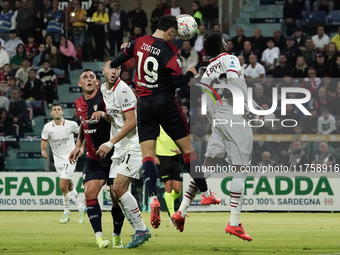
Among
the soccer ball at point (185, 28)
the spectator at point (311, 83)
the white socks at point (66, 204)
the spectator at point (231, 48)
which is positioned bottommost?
the white socks at point (66, 204)

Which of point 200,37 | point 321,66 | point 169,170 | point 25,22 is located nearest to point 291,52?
point 321,66

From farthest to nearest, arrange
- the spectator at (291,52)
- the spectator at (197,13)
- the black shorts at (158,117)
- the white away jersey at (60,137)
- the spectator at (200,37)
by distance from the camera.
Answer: the spectator at (197,13)
the spectator at (200,37)
the spectator at (291,52)
the white away jersey at (60,137)
the black shorts at (158,117)

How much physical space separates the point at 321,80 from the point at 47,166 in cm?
839

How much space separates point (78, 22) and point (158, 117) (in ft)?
48.4

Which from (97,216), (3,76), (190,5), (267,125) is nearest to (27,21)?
(3,76)

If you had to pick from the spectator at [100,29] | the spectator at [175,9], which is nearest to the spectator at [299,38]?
the spectator at [175,9]

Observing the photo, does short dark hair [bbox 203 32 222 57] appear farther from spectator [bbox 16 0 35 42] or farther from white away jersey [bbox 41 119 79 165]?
spectator [bbox 16 0 35 42]

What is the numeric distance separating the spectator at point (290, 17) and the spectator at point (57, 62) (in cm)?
790

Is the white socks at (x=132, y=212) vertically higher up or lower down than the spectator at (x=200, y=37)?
lower down

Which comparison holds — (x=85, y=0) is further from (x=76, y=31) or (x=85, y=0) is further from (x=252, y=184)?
(x=252, y=184)

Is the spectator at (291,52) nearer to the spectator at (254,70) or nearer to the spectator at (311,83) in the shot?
the spectator at (254,70)

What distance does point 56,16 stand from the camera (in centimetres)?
2252

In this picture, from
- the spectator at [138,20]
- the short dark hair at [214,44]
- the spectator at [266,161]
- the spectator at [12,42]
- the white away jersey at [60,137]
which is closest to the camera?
the short dark hair at [214,44]

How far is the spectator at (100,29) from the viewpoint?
2155cm
